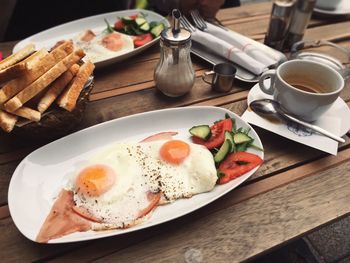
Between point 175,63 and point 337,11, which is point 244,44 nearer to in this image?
point 175,63

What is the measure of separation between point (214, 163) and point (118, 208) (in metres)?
0.34

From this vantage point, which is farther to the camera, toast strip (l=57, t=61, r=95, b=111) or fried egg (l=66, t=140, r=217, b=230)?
toast strip (l=57, t=61, r=95, b=111)

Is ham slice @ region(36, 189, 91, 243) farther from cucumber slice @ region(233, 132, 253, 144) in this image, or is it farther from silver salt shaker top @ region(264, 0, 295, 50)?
silver salt shaker top @ region(264, 0, 295, 50)

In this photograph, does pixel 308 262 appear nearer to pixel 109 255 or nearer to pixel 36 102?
pixel 109 255

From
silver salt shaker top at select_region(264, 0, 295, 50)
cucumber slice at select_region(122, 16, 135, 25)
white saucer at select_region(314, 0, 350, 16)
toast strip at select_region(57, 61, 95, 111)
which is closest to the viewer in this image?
toast strip at select_region(57, 61, 95, 111)

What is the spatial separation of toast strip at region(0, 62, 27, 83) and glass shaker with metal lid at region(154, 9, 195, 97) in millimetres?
529

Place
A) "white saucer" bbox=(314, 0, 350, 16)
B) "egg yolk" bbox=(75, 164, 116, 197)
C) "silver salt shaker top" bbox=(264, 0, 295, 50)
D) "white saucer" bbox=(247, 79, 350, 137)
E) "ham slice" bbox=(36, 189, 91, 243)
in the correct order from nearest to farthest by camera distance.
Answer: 1. "ham slice" bbox=(36, 189, 91, 243)
2. "egg yolk" bbox=(75, 164, 116, 197)
3. "white saucer" bbox=(247, 79, 350, 137)
4. "silver salt shaker top" bbox=(264, 0, 295, 50)
5. "white saucer" bbox=(314, 0, 350, 16)

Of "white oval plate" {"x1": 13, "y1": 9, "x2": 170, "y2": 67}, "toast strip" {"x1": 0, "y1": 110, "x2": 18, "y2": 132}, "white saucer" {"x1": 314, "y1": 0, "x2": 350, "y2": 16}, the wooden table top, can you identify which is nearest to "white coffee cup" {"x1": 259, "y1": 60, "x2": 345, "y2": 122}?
the wooden table top

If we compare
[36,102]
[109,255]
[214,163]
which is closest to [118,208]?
[109,255]

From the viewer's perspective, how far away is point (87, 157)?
3.56 ft

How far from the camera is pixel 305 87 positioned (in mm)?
1258

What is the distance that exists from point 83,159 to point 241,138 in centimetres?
56

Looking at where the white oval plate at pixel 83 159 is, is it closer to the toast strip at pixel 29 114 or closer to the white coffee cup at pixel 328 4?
the toast strip at pixel 29 114

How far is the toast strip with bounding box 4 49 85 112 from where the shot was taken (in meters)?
0.98
